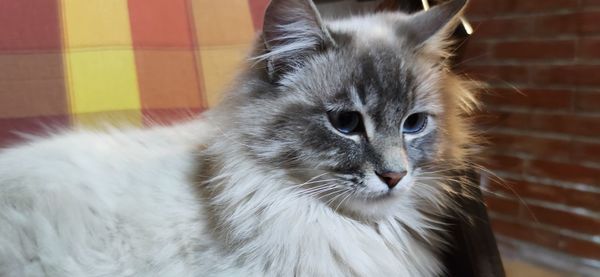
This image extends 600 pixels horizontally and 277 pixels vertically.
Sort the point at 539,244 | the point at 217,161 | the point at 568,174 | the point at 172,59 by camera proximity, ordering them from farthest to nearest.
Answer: the point at 539,244
the point at 568,174
the point at 172,59
the point at 217,161

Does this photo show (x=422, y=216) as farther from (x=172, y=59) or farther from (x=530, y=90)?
(x=530, y=90)

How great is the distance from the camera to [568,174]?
8.41ft

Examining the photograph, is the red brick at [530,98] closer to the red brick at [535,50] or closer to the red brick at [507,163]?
the red brick at [535,50]

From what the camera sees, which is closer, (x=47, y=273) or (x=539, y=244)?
(x=47, y=273)

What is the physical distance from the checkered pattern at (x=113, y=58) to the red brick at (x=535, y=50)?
1.66 metres

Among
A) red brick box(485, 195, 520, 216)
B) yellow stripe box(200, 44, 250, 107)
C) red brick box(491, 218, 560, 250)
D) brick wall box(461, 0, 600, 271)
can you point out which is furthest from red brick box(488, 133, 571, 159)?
yellow stripe box(200, 44, 250, 107)

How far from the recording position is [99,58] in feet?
4.46

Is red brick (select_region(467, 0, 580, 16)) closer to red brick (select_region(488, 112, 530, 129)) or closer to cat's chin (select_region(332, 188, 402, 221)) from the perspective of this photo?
red brick (select_region(488, 112, 530, 129))

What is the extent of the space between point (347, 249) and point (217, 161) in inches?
11.8

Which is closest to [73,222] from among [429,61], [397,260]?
[397,260]

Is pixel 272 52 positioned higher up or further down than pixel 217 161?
higher up

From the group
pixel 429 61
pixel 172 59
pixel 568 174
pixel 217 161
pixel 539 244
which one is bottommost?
pixel 539 244

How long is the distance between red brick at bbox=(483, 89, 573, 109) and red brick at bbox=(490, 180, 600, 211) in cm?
42

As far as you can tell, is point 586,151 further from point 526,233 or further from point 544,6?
point 544,6
